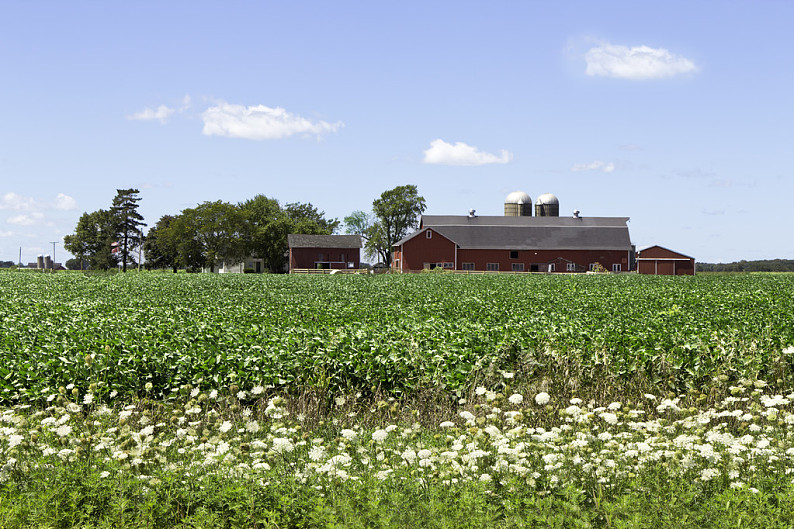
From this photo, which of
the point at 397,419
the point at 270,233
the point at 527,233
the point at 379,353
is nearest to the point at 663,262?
the point at 527,233

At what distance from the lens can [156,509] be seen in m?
5.04

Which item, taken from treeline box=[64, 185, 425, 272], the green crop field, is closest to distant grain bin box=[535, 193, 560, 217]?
treeline box=[64, 185, 425, 272]

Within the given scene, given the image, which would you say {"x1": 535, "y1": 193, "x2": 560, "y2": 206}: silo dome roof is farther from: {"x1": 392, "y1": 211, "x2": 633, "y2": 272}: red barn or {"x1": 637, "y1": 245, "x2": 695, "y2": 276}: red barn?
{"x1": 637, "y1": 245, "x2": 695, "y2": 276}: red barn

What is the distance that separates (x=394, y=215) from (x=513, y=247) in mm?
31541

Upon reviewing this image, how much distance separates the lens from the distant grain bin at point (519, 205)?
11169 centimetres

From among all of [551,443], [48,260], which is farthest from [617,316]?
[48,260]

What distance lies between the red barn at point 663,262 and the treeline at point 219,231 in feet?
134

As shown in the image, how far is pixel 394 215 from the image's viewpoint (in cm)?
10669

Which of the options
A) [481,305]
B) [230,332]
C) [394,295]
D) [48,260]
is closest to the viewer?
[230,332]

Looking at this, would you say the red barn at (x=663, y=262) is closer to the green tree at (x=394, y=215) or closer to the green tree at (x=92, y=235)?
the green tree at (x=394, y=215)

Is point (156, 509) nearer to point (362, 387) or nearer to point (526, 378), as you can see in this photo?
point (362, 387)

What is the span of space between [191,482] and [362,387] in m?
4.61

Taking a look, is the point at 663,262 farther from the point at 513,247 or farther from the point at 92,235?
the point at 92,235

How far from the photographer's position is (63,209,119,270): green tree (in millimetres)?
112875
